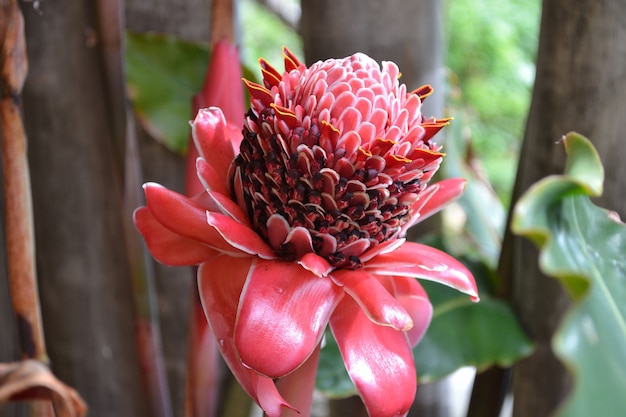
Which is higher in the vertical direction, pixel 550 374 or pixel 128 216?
pixel 128 216

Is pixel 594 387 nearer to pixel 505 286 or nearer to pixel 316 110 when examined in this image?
pixel 316 110

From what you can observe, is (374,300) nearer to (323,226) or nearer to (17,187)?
(323,226)

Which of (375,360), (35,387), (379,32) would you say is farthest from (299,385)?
(379,32)

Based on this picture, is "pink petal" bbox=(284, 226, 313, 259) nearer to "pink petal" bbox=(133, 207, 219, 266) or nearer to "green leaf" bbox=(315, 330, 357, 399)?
"pink petal" bbox=(133, 207, 219, 266)

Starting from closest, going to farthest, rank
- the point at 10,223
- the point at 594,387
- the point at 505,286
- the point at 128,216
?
the point at 594,387 → the point at 10,223 → the point at 128,216 → the point at 505,286

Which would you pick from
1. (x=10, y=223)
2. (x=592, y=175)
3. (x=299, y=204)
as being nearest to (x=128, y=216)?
(x=10, y=223)

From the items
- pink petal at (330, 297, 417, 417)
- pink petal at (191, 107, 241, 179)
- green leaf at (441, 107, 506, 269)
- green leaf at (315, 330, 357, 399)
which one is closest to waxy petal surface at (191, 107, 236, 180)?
pink petal at (191, 107, 241, 179)
